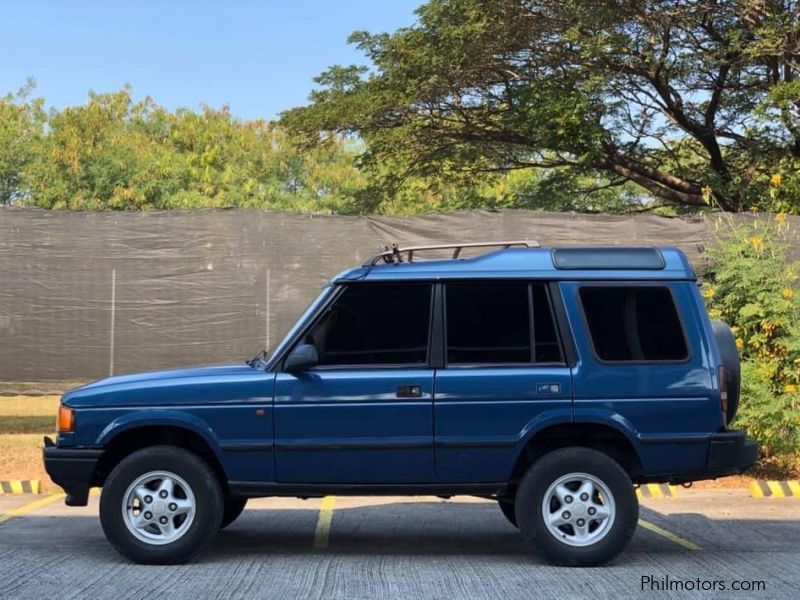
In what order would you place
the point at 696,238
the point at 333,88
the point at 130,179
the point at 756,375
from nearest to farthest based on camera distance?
the point at 756,375 < the point at 696,238 < the point at 333,88 < the point at 130,179

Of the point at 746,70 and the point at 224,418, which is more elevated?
the point at 746,70

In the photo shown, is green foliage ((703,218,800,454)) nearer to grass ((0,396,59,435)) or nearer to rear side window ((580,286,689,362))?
rear side window ((580,286,689,362))

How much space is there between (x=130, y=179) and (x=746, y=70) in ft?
97.9

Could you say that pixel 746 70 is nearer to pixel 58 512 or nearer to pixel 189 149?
pixel 58 512

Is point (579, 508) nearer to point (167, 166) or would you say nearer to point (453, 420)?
point (453, 420)

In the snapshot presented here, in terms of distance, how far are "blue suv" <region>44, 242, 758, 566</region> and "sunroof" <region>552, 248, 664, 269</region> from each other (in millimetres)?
144

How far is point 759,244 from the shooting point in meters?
9.75

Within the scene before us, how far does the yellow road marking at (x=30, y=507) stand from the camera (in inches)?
319

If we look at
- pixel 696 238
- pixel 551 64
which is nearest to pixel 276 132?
pixel 551 64

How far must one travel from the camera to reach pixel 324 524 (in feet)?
26.2

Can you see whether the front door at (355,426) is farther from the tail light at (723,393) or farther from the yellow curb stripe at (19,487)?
the yellow curb stripe at (19,487)

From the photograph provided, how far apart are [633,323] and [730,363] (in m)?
0.75

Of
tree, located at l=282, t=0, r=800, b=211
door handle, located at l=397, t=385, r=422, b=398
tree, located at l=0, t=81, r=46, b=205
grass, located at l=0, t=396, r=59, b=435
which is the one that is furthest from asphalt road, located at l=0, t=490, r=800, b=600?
tree, located at l=0, t=81, r=46, b=205

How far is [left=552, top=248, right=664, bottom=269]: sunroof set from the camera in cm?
646
